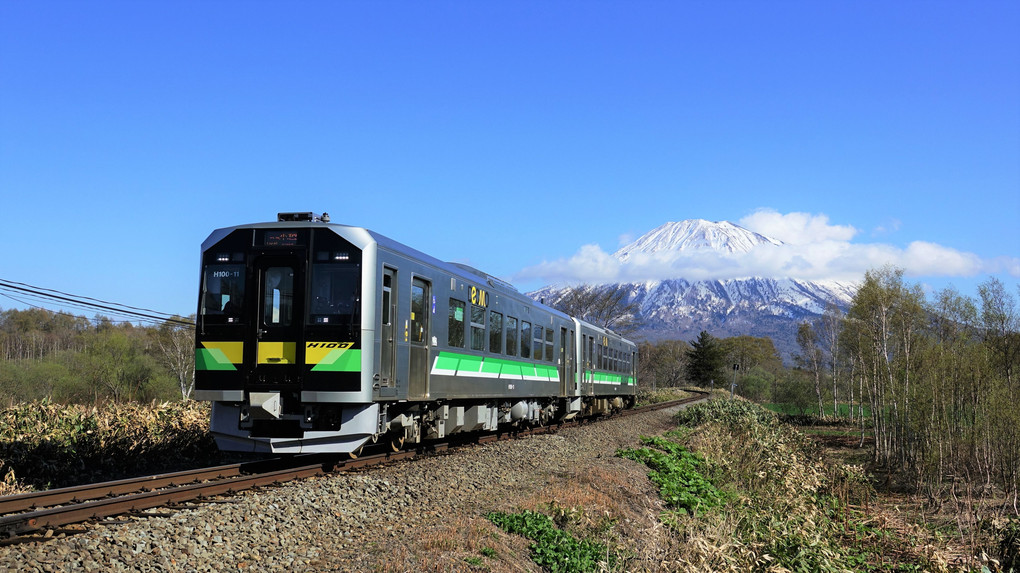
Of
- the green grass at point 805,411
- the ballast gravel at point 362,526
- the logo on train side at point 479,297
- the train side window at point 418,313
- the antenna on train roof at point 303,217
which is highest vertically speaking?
the antenna on train roof at point 303,217

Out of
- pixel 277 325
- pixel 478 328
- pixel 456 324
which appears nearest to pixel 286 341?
pixel 277 325

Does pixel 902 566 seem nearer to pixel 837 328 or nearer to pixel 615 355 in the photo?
pixel 615 355

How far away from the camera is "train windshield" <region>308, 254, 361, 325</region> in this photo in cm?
983

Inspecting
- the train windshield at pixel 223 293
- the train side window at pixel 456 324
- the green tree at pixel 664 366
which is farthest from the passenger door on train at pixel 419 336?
the green tree at pixel 664 366

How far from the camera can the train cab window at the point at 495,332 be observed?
1485 cm

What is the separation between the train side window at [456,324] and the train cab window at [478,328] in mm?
520

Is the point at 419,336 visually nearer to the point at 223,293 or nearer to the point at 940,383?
the point at 223,293

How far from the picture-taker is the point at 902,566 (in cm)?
952

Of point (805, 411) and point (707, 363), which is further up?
point (707, 363)

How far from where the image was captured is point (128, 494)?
24.0 ft

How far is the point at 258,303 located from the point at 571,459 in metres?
6.33

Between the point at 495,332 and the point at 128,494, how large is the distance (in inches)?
338

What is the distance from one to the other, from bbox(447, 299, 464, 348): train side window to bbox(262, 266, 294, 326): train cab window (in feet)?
10.9

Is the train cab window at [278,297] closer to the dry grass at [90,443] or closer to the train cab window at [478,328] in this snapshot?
the dry grass at [90,443]
